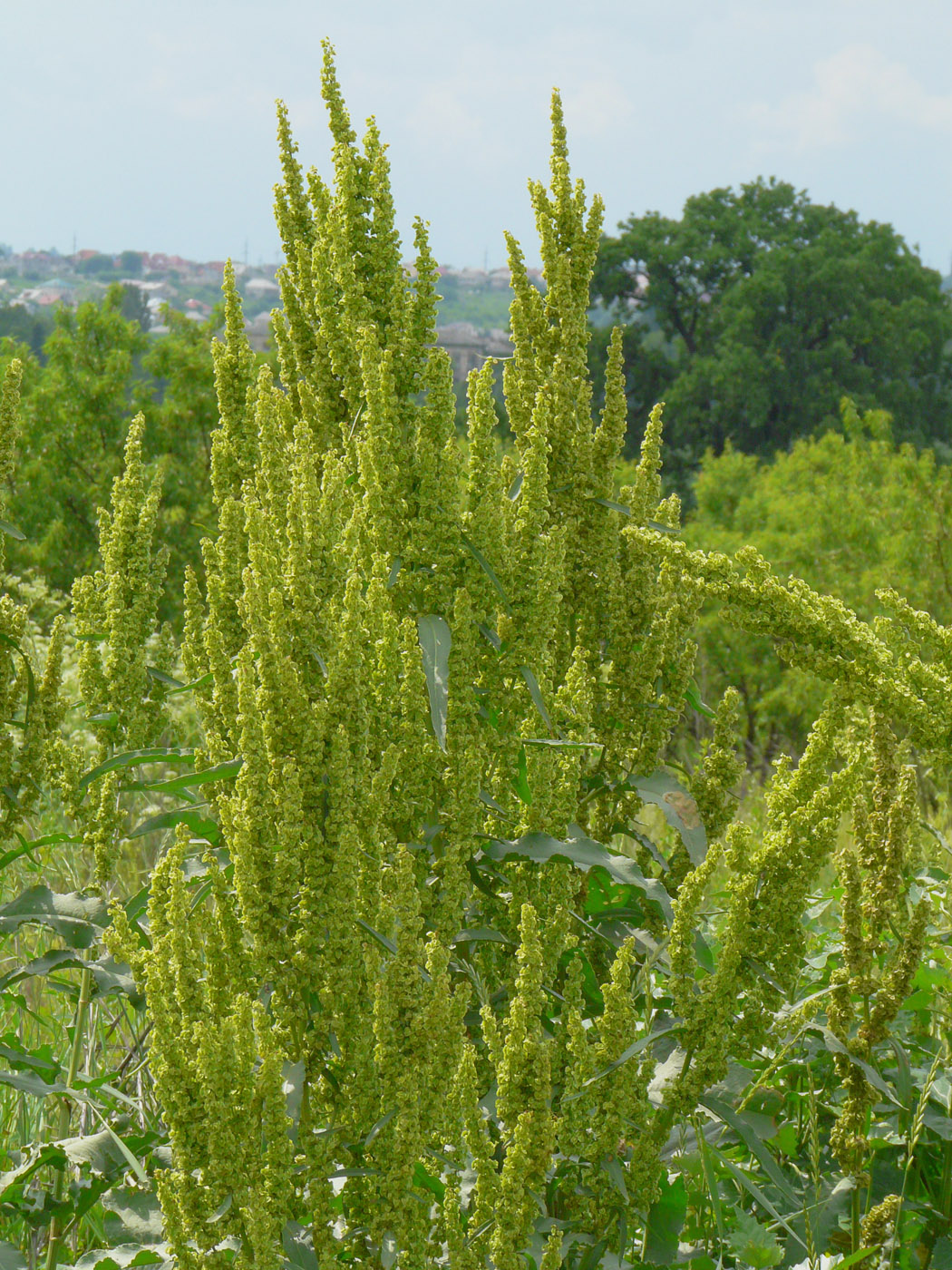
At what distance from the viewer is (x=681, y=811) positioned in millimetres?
2348

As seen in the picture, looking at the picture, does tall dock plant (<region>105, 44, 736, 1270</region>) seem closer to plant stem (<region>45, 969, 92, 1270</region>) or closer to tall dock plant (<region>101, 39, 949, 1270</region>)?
tall dock plant (<region>101, 39, 949, 1270</region>)

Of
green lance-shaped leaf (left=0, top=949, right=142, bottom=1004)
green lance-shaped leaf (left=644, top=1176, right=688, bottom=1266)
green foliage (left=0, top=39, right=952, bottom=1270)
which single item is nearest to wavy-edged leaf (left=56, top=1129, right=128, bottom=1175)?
green foliage (left=0, top=39, right=952, bottom=1270)

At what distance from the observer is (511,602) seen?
2.08 metres

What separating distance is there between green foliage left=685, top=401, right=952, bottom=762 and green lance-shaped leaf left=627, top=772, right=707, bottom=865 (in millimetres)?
7125

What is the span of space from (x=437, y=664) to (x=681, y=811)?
2.46 feet

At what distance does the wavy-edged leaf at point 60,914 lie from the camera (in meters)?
2.21

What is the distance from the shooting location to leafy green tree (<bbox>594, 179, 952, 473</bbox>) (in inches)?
1720

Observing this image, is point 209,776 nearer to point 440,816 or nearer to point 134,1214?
point 440,816

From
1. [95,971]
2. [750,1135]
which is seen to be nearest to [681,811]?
[750,1135]

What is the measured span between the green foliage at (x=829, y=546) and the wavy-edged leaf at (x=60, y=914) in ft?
25.1

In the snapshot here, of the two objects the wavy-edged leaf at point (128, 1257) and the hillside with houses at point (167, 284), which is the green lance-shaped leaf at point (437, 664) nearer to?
the wavy-edged leaf at point (128, 1257)

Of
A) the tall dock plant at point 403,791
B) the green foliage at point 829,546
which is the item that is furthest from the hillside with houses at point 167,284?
the tall dock plant at point 403,791

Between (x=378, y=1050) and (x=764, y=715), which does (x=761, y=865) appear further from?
(x=764, y=715)

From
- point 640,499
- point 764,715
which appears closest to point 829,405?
point 764,715
